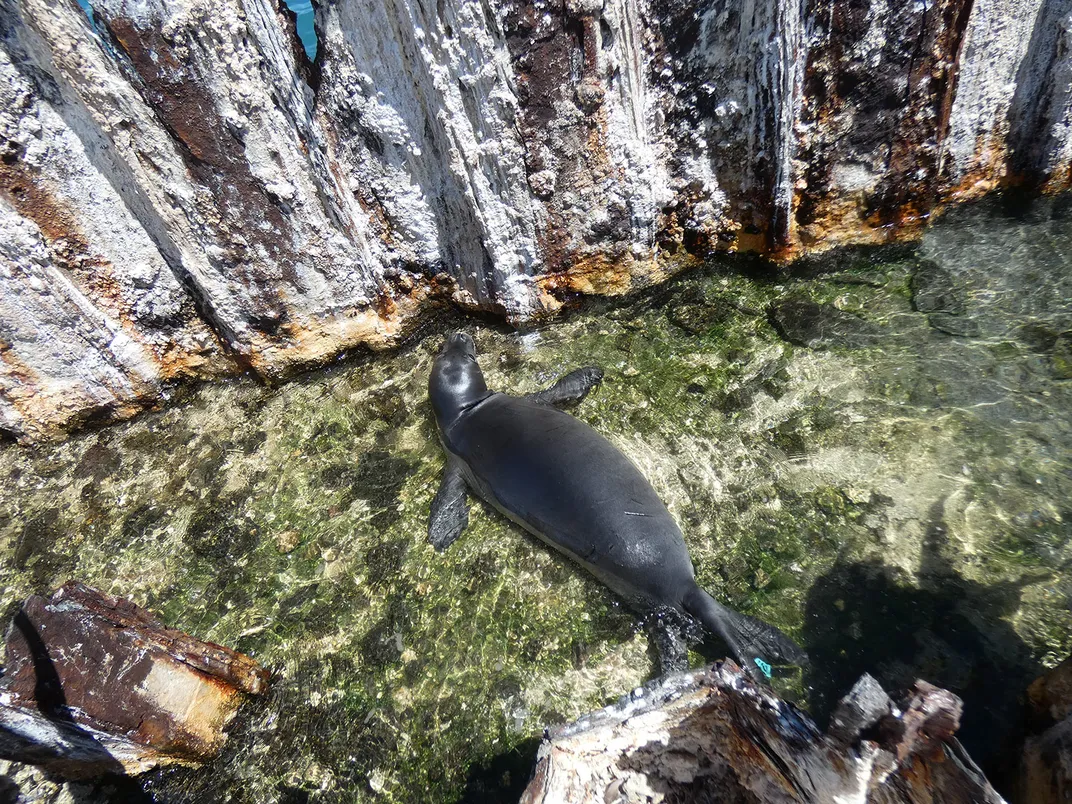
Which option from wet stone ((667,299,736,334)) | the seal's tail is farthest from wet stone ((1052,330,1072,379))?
the seal's tail

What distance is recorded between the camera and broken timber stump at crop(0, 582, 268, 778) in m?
2.11

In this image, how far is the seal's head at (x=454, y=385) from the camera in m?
3.54

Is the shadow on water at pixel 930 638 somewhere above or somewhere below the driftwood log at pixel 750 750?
below

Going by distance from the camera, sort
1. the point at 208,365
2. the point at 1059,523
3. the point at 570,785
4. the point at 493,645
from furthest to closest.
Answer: the point at 208,365
the point at 493,645
the point at 1059,523
the point at 570,785

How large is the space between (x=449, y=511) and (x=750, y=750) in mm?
1957

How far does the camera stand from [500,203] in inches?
137

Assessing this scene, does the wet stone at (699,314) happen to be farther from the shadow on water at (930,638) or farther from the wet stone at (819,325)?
the shadow on water at (930,638)

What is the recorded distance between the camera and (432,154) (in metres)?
3.38

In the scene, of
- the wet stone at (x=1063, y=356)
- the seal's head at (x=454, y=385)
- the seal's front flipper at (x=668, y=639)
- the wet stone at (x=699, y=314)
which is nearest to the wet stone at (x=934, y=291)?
the wet stone at (x=1063, y=356)

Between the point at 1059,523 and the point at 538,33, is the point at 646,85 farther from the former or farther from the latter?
the point at 1059,523

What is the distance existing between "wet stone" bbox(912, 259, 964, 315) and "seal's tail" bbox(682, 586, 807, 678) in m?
2.22

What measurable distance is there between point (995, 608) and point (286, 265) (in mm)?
3934

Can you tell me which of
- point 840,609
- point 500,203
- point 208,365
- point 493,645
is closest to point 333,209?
point 500,203

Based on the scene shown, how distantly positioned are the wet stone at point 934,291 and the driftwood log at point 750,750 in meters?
2.55
